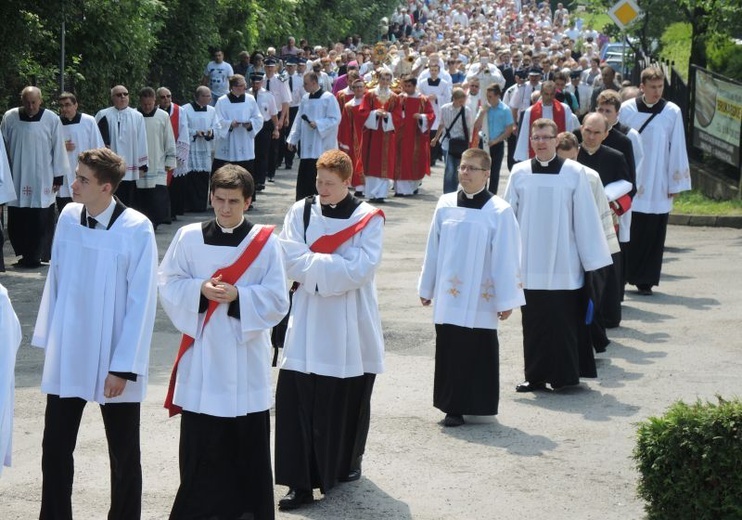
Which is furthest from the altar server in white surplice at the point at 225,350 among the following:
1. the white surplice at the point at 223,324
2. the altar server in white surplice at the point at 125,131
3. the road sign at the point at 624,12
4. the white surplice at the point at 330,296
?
the road sign at the point at 624,12

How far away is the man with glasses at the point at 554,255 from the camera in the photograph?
34.1 ft

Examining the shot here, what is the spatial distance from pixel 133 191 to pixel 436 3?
50486mm

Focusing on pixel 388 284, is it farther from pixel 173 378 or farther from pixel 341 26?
pixel 341 26

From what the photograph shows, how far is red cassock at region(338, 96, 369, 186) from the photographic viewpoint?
22.9 m

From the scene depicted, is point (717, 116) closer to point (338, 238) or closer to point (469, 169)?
point (469, 169)

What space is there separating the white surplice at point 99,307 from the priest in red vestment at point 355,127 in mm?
16067

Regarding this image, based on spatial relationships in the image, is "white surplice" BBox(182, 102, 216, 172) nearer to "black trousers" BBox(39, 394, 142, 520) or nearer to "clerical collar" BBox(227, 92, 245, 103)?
"clerical collar" BBox(227, 92, 245, 103)

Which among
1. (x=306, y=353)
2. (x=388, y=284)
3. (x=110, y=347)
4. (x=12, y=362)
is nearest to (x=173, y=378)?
(x=110, y=347)

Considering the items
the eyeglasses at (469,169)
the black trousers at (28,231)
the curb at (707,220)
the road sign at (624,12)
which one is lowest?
the black trousers at (28,231)

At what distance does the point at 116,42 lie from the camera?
65.9ft

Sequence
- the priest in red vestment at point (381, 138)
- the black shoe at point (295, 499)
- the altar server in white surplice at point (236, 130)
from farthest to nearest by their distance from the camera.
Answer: the priest in red vestment at point (381, 138), the altar server in white surplice at point (236, 130), the black shoe at point (295, 499)

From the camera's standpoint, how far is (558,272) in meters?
10.5

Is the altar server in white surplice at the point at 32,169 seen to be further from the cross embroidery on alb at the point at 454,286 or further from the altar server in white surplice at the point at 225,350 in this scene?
the altar server in white surplice at the point at 225,350

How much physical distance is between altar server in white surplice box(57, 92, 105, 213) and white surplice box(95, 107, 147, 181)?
124cm
